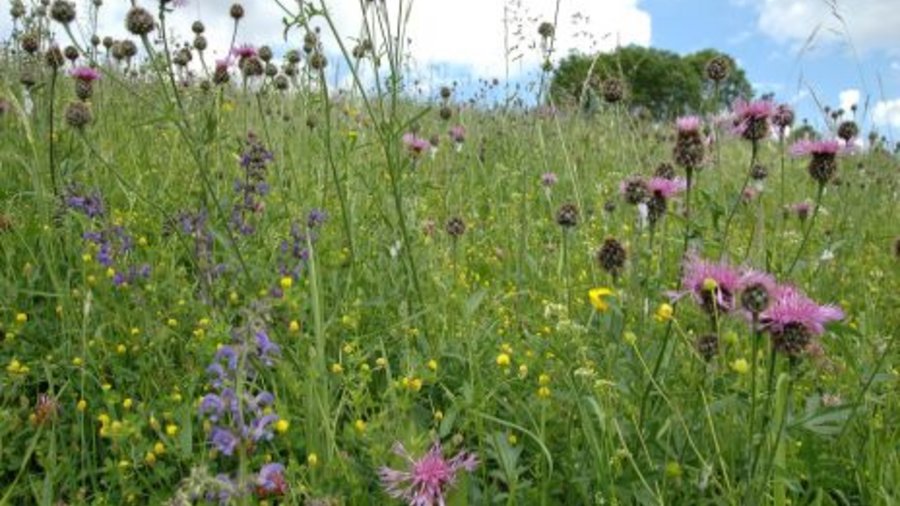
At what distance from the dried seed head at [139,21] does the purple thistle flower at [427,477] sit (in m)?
1.36

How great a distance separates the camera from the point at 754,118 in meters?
1.87

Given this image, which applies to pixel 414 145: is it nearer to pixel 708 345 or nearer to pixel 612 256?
pixel 612 256

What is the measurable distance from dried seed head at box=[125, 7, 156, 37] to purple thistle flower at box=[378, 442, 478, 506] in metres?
1.36

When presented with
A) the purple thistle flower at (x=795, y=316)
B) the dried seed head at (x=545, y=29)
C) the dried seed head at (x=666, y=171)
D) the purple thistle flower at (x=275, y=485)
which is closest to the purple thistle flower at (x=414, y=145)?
the dried seed head at (x=545, y=29)

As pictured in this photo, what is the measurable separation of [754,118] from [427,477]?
1.08 m

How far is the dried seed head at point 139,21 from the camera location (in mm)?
2180

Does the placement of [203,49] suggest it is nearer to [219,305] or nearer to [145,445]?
[219,305]

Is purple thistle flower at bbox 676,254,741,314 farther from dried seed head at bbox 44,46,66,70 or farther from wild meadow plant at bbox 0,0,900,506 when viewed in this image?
dried seed head at bbox 44,46,66,70

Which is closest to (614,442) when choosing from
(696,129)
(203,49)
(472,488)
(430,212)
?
(472,488)

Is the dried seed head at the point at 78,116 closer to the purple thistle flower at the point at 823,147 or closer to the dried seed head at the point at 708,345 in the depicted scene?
the dried seed head at the point at 708,345

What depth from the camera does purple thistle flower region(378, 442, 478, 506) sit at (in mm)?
1295

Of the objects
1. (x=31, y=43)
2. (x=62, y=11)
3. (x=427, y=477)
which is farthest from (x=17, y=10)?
(x=427, y=477)

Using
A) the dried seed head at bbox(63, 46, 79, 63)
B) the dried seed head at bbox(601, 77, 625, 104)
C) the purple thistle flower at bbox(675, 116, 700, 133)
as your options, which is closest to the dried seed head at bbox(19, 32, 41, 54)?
the dried seed head at bbox(63, 46, 79, 63)

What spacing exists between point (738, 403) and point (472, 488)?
473 mm
